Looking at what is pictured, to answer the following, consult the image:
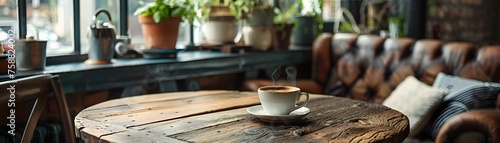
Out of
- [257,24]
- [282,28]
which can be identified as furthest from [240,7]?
[282,28]

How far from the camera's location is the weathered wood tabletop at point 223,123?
1421 millimetres

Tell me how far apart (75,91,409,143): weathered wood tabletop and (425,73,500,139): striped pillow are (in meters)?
0.82

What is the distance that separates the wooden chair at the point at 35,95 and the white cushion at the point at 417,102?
1.55m

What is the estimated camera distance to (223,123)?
1.59 meters

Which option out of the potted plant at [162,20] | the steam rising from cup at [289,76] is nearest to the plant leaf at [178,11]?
→ the potted plant at [162,20]

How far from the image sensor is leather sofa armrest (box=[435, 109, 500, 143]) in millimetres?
2141

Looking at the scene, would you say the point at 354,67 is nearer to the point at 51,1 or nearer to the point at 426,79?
the point at 426,79

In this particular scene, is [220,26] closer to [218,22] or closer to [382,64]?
[218,22]

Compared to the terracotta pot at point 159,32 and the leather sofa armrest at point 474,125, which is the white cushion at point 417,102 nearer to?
A: the leather sofa armrest at point 474,125

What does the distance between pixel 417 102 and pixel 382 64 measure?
1.77 feet

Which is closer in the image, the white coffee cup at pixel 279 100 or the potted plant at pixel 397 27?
the white coffee cup at pixel 279 100

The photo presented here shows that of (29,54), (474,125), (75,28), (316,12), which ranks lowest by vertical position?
(474,125)

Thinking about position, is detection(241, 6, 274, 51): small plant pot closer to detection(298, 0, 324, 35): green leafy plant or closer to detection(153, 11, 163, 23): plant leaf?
detection(298, 0, 324, 35): green leafy plant

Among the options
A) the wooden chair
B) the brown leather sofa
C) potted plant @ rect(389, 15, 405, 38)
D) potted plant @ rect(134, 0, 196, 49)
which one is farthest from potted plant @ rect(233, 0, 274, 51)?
the wooden chair
